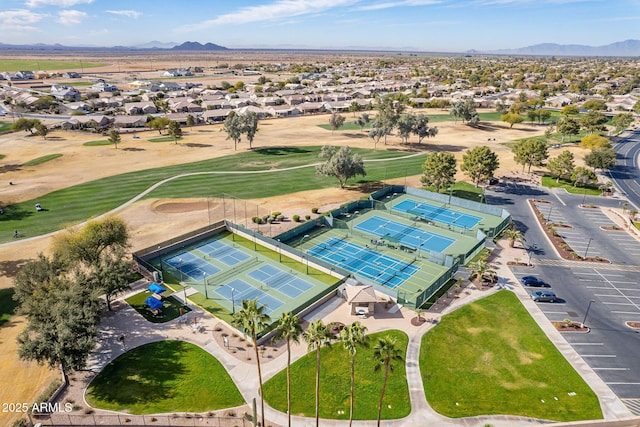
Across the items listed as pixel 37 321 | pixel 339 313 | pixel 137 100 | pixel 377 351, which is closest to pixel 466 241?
pixel 339 313

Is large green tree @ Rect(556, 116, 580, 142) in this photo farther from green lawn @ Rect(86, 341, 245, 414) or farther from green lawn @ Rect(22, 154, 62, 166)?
green lawn @ Rect(22, 154, 62, 166)

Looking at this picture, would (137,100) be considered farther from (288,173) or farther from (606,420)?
(606,420)

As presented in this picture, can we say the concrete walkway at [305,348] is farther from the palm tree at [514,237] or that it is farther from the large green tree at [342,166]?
the large green tree at [342,166]

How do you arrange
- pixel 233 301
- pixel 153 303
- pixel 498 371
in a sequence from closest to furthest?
pixel 498 371 < pixel 153 303 < pixel 233 301

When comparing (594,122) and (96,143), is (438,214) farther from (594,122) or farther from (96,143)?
(96,143)

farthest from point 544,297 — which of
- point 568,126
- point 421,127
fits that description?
point 568,126

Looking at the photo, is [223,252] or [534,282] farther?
[223,252]

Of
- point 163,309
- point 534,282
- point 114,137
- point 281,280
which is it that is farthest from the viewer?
point 114,137
